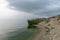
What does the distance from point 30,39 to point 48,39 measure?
194 inches

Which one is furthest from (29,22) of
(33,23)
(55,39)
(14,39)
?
(55,39)

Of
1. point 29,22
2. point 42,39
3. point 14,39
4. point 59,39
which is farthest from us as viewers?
point 29,22

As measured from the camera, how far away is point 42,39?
110 ft

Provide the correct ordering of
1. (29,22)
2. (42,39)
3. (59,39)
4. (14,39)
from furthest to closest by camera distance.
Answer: (29,22) < (14,39) < (42,39) < (59,39)

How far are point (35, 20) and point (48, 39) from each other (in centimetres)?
5374

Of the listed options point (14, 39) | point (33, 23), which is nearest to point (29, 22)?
point (33, 23)

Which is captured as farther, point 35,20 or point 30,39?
point 35,20

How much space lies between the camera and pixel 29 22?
8119 cm

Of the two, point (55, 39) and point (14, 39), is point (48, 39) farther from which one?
point (14, 39)

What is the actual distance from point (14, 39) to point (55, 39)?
35.6 feet

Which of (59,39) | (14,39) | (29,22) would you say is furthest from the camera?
(29,22)

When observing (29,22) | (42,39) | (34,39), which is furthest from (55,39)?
(29,22)

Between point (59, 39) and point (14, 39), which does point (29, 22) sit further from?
point (59, 39)

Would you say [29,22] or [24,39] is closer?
[24,39]
